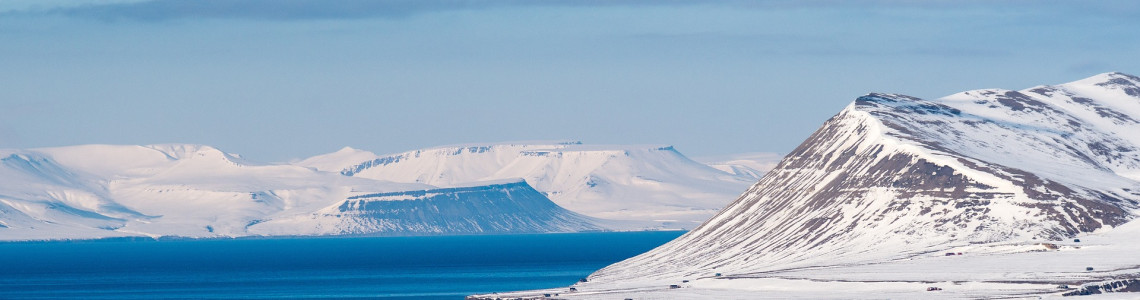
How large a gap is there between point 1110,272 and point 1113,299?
22.5 metres

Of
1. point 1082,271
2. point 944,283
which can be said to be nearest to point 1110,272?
point 1082,271

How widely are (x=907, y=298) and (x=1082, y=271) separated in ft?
68.5

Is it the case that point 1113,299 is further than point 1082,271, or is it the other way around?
point 1082,271

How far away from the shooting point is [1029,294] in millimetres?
186625

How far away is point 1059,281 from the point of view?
631ft

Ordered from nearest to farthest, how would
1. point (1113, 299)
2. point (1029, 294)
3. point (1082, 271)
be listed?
1. point (1113, 299)
2. point (1029, 294)
3. point (1082, 271)

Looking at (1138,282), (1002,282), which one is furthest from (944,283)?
(1138,282)

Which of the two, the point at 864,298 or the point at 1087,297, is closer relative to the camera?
the point at 1087,297

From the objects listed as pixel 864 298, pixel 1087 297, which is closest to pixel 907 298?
pixel 864 298

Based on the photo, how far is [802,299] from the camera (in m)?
198

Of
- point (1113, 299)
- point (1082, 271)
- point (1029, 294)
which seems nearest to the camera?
point (1113, 299)

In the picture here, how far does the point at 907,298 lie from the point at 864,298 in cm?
513

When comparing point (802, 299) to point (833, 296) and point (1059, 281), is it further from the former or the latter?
point (1059, 281)

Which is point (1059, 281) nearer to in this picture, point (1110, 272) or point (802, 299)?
point (1110, 272)
